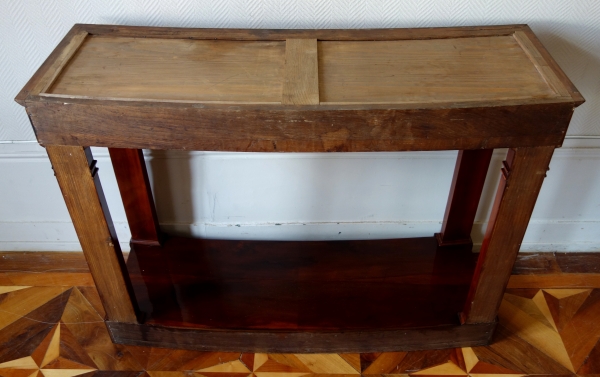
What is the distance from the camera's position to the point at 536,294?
4.76 feet

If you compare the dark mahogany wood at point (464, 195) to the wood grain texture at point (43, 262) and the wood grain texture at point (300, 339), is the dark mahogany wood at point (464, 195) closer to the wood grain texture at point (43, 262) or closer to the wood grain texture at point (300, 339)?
the wood grain texture at point (300, 339)

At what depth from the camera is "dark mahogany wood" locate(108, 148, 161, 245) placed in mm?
1296

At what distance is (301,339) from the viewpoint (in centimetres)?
127

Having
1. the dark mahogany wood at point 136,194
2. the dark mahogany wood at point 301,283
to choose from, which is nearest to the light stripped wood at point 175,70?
the dark mahogany wood at point 136,194

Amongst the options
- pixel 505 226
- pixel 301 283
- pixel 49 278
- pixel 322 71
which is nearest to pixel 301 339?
pixel 301 283

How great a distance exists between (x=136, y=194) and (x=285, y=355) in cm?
56

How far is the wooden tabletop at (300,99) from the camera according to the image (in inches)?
34.5

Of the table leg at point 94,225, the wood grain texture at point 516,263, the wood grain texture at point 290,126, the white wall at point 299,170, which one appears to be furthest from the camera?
the wood grain texture at point 516,263

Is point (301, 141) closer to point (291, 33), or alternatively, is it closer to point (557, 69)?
point (291, 33)

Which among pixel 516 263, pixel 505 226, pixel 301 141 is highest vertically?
pixel 301 141

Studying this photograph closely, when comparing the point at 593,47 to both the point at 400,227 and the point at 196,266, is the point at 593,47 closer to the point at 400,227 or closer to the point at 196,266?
the point at 400,227

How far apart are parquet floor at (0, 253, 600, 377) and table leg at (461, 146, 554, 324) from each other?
131 mm

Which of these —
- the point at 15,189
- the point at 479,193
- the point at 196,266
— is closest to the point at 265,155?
the point at 196,266

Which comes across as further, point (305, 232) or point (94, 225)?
point (305, 232)
